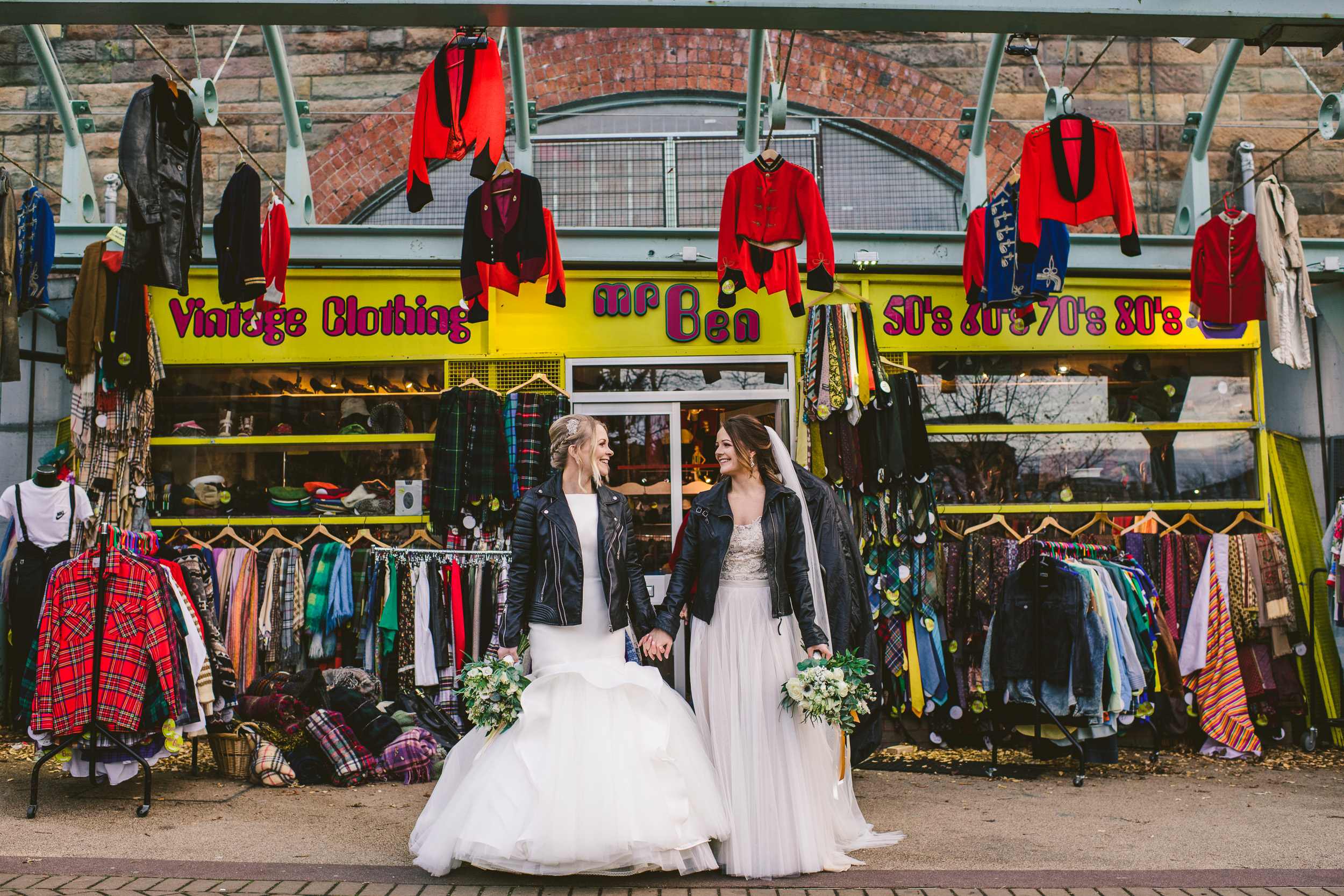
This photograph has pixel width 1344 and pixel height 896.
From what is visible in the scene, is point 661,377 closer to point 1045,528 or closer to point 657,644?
point 1045,528

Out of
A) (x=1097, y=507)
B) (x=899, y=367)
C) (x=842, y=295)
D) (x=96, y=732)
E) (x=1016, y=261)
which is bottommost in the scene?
(x=96, y=732)

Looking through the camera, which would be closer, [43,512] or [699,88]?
[43,512]

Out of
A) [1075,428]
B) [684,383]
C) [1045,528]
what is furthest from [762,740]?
[1075,428]

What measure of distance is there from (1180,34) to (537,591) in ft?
13.5

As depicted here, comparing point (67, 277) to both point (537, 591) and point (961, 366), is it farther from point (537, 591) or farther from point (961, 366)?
point (961, 366)

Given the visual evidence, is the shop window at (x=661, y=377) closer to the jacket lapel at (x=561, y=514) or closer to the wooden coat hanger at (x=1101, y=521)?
the wooden coat hanger at (x=1101, y=521)

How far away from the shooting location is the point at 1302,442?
7.94 m

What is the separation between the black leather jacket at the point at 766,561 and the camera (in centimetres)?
457

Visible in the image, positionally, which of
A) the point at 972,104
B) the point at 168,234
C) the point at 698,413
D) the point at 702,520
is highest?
the point at 972,104

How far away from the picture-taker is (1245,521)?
748 cm

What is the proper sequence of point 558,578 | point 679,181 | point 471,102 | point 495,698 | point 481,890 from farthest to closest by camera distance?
point 679,181 → point 471,102 → point 558,578 → point 495,698 → point 481,890

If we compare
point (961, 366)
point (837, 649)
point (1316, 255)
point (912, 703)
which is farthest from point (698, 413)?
point (1316, 255)

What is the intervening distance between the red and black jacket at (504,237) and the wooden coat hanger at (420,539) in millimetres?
1861

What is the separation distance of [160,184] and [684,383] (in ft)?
12.3
